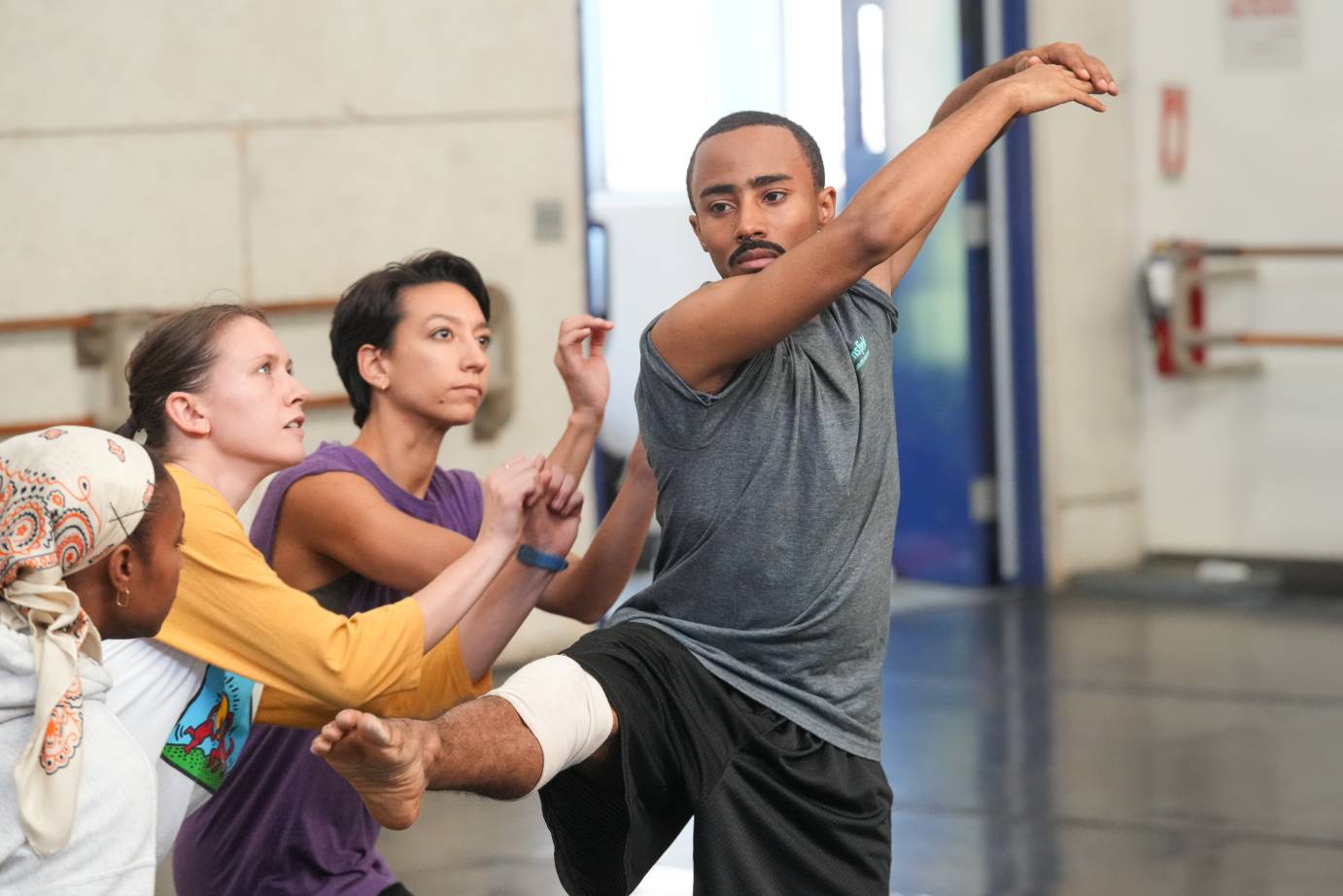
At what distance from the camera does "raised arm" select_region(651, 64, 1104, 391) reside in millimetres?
1963

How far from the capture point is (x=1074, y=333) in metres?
6.38

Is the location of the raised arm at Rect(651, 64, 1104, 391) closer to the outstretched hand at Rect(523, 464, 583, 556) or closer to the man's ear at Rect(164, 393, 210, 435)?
the outstretched hand at Rect(523, 464, 583, 556)

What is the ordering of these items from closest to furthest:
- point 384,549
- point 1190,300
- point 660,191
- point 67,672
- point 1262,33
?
point 67,672, point 384,549, point 1262,33, point 1190,300, point 660,191

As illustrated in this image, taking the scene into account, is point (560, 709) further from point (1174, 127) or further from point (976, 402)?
point (1174, 127)

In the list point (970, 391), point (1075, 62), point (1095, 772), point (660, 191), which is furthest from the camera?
point (660, 191)

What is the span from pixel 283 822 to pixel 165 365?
65cm

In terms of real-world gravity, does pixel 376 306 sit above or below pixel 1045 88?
below

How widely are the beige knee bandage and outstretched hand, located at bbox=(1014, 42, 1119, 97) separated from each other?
95 cm

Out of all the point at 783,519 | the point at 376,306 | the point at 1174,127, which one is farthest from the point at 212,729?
the point at 1174,127

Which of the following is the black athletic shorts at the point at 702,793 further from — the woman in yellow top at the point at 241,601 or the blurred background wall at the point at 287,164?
the blurred background wall at the point at 287,164

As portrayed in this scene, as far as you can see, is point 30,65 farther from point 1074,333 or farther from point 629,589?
point 1074,333

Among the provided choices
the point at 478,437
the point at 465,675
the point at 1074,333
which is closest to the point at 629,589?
the point at 478,437

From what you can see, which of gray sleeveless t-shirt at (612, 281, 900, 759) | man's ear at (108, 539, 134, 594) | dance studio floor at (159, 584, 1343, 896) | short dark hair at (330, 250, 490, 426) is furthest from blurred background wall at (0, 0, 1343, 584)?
man's ear at (108, 539, 134, 594)

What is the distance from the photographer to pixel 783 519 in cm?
210
